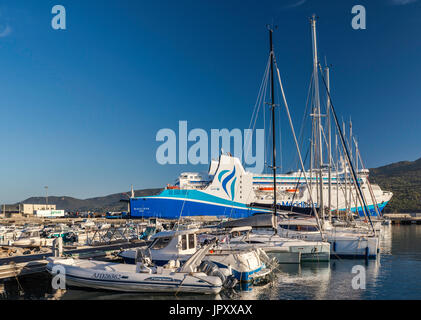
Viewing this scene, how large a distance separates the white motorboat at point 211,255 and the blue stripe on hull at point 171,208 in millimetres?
42427

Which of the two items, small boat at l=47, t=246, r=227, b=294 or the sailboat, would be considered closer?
small boat at l=47, t=246, r=227, b=294

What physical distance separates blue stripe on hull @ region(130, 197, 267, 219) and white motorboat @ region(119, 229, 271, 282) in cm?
4243

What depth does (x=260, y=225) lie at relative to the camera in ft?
72.7

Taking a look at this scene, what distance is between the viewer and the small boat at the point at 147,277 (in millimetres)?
14523

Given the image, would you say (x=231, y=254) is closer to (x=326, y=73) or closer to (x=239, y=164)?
(x=326, y=73)

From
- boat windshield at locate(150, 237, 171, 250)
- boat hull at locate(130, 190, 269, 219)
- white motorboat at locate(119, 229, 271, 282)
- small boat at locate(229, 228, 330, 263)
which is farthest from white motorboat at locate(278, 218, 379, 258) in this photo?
boat hull at locate(130, 190, 269, 219)

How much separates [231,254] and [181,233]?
2.57 meters

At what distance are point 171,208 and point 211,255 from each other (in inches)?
1765

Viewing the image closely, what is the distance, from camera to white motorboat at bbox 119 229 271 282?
17094mm

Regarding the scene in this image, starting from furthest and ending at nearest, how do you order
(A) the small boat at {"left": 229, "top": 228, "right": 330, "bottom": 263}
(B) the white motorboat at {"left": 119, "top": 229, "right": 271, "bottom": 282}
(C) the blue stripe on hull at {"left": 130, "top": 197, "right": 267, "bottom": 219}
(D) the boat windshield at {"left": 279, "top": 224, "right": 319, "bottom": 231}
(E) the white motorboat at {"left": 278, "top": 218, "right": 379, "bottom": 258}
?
(C) the blue stripe on hull at {"left": 130, "top": 197, "right": 267, "bottom": 219} < (D) the boat windshield at {"left": 279, "top": 224, "right": 319, "bottom": 231} < (E) the white motorboat at {"left": 278, "top": 218, "right": 379, "bottom": 258} < (A) the small boat at {"left": 229, "top": 228, "right": 330, "bottom": 263} < (B) the white motorboat at {"left": 119, "top": 229, "right": 271, "bottom": 282}

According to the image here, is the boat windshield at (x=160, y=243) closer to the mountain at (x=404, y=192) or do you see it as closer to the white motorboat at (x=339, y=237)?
the white motorboat at (x=339, y=237)

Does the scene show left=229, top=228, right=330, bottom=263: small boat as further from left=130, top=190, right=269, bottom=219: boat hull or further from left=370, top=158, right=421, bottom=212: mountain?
left=370, top=158, right=421, bottom=212: mountain

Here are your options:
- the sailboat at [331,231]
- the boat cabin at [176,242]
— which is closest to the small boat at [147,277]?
the boat cabin at [176,242]
